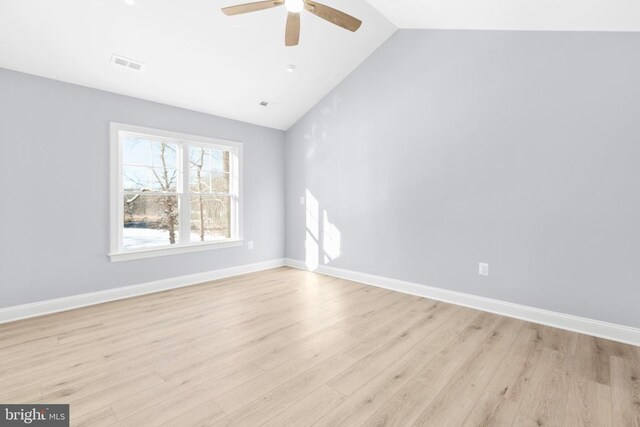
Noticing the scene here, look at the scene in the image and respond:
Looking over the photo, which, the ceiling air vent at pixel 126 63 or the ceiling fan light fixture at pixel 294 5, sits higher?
the ceiling air vent at pixel 126 63

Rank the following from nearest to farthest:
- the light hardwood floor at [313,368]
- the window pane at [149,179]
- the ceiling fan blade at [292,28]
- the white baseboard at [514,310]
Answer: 1. the light hardwood floor at [313,368]
2. the ceiling fan blade at [292,28]
3. the white baseboard at [514,310]
4. the window pane at [149,179]

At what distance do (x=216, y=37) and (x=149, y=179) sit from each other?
1989 mm

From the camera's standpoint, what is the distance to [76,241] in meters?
3.42

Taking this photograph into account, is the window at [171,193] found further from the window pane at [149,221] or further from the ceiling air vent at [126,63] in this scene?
the ceiling air vent at [126,63]

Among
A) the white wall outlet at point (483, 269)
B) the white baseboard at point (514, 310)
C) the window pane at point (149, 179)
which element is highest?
the window pane at point (149, 179)

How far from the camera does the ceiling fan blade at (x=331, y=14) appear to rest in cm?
230

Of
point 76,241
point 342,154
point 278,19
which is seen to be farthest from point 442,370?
point 76,241

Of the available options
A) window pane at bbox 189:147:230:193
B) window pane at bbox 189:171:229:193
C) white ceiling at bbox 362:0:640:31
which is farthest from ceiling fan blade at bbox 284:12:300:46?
window pane at bbox 189:171:229:193

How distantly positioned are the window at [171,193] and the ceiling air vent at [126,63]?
721 mm

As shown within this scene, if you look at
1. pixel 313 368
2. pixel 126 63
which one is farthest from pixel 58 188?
pixel 313 368

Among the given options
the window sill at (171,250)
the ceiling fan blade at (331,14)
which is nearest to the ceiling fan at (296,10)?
the ceiling fan blade at (331,14)

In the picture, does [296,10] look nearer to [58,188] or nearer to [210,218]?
[58,188]

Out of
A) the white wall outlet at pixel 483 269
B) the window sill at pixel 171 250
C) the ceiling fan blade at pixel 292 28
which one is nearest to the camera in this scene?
the ceiling fan blade at pixel 292 28

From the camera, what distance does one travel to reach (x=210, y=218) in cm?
477
